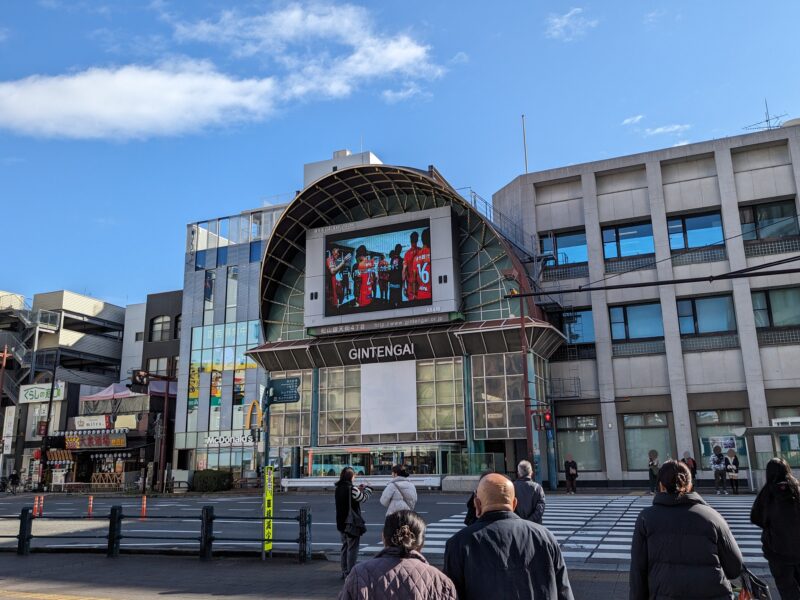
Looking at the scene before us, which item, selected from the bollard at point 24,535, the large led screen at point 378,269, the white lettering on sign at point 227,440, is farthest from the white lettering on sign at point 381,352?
the bollard at point 24,535

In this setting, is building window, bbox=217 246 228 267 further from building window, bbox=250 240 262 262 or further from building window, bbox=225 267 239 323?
building window, bbox=250 240 262 262

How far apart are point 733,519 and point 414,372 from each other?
77.1ft

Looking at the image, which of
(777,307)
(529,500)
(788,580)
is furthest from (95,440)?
(788,580)

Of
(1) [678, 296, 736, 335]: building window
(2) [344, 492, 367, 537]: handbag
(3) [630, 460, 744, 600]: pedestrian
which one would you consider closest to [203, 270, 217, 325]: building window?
(1) [678, 296, 736, 335]: building window

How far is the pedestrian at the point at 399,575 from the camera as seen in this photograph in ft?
13.0

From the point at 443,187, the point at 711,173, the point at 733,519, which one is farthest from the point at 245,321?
the point at 733,519

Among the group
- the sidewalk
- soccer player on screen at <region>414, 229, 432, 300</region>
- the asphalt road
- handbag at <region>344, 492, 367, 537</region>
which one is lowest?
the sidewalk

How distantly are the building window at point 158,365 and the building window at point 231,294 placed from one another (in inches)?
420

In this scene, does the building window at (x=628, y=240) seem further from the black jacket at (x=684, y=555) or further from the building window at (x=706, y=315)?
the black jacket at (x=684, y=555)

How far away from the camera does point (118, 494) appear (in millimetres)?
42500

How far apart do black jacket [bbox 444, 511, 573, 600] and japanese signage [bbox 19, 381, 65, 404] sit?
62.6m

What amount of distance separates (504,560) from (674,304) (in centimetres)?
3776

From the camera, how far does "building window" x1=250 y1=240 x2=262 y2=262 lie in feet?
181

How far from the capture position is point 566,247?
4281 centimetres
